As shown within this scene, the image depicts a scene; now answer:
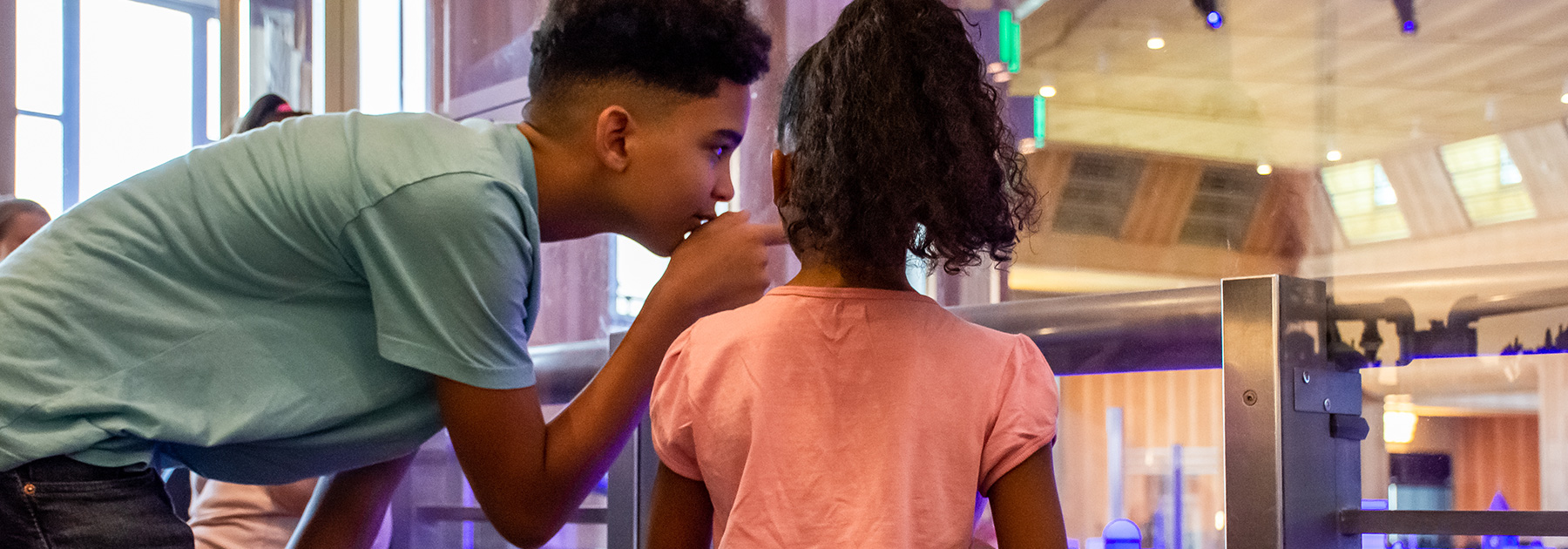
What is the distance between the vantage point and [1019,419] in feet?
2.74

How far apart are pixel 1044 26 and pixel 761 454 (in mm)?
677

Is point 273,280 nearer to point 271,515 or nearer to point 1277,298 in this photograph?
point 1277,298

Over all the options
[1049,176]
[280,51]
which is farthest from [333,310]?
[280,51]

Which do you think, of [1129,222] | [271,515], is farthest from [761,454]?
[271,515]

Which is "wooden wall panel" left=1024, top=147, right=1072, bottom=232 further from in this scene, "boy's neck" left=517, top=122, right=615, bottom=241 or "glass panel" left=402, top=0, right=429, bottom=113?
"glass panel" left=402, top=0, right=429, bottom=113

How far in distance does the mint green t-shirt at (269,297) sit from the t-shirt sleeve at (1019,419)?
14.5 inches

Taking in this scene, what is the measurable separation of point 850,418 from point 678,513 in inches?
6.1

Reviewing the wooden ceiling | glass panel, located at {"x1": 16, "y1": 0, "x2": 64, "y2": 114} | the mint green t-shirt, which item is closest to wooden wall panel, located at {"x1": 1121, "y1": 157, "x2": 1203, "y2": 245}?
the wooden ceiling

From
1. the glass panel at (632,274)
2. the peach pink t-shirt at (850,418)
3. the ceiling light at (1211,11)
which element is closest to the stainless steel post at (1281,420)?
the peach pink t-shirt at (850,418)

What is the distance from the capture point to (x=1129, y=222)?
120 centimetres

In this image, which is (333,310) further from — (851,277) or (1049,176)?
(1049,176)

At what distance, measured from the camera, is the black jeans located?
0.85 m

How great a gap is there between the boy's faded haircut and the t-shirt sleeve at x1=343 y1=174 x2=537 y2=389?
195 mm

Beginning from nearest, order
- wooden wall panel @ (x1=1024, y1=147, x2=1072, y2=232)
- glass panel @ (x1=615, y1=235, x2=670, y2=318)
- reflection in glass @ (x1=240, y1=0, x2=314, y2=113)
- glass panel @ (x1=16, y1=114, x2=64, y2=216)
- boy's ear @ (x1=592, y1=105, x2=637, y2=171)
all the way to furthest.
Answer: boy's ear @ (x1=592, y1=105, x2=637, y2=171), wooden wall panel @ (x1=1024, y1=147, x2=1072, y2=232), glass panel @ (x1=615, y1=235, x2=670, y2=318), reflection in glass @ (x1=240, y1=0, x2=314, y2=113), glass panel @ (x1=16, y1=114, x2=64, y2=216)
